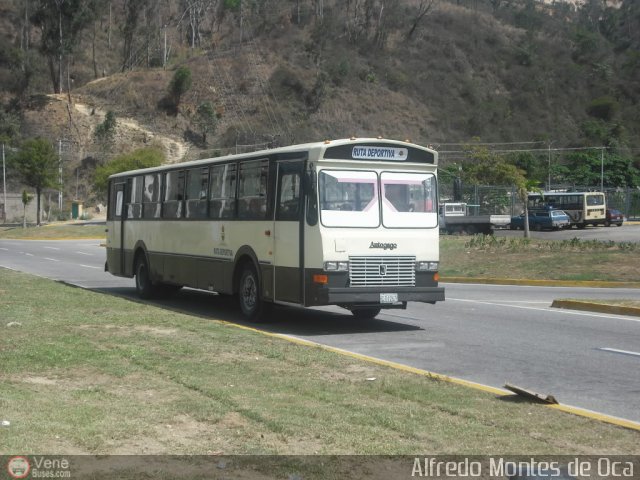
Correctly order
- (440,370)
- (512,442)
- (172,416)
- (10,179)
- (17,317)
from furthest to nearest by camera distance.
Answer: (10,179) < (17,317) < (440,370) < (172,416) < (512,442)

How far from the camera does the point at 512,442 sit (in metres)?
7.28

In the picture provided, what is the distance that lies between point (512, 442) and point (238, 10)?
393 ft

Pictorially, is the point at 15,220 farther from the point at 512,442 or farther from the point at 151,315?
the point at 512,442

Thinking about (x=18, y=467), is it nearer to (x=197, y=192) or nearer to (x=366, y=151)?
(x=366, y=151)

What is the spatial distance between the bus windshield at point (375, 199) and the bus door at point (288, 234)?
46 centimetres

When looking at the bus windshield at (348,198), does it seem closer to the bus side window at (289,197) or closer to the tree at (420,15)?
the bus side window at (289,197)

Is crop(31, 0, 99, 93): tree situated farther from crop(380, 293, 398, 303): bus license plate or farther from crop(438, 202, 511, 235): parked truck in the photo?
crop(380, 293, 398, 303): bus license plate

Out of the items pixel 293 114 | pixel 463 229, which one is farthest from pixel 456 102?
pixel 463 229

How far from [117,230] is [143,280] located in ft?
7.56

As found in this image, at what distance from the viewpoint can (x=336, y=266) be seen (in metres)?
14.4

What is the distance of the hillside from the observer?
3816 inches

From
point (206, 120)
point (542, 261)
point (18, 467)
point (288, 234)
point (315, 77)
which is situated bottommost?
point (18, 467)

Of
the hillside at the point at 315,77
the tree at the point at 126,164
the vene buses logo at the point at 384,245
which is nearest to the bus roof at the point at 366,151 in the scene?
the vene buses logo at the point at 384,245

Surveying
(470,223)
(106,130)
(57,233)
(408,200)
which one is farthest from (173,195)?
(106,130)
